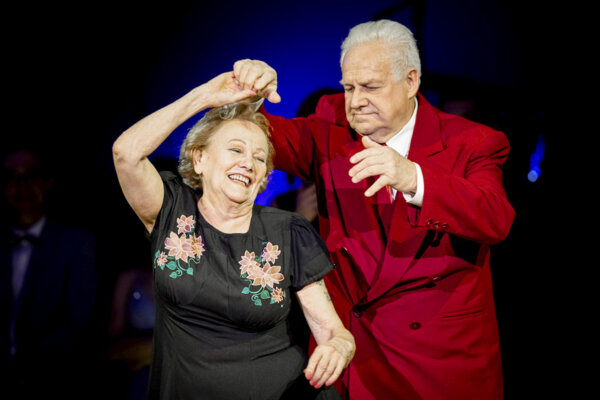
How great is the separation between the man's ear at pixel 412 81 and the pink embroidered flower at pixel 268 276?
3.09ft

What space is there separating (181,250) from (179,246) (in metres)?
0.01

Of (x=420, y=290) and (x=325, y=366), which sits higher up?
(x=420, y=290)

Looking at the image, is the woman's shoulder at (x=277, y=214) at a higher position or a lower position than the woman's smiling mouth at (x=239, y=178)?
lower

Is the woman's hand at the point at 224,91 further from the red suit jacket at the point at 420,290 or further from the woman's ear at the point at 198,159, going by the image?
the red suit jacket at the point at 420,290

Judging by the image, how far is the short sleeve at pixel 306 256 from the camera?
1679mm

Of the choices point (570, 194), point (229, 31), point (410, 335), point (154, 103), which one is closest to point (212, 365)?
point (410, 335)

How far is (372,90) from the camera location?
1.90m

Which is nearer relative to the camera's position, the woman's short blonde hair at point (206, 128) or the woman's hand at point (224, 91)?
the woman's hand at point (224, 91)

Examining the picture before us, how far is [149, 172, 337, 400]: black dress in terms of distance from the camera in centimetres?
153

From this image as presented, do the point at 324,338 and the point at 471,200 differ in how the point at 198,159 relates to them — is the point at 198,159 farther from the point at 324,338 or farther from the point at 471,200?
the point at 471,200

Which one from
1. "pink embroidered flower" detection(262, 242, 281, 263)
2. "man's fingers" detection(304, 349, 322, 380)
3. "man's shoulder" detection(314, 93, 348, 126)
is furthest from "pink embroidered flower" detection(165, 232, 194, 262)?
"man's shoulder" detection(314, 93, 348, 126)

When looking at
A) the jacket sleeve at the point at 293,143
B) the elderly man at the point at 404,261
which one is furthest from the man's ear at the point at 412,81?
the jacket sleeve at the point at 293,143

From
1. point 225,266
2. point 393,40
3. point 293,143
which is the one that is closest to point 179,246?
point 225,266

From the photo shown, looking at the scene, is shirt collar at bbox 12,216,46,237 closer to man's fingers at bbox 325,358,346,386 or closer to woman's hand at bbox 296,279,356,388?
woman's hand at bbox 296,279,356,388
